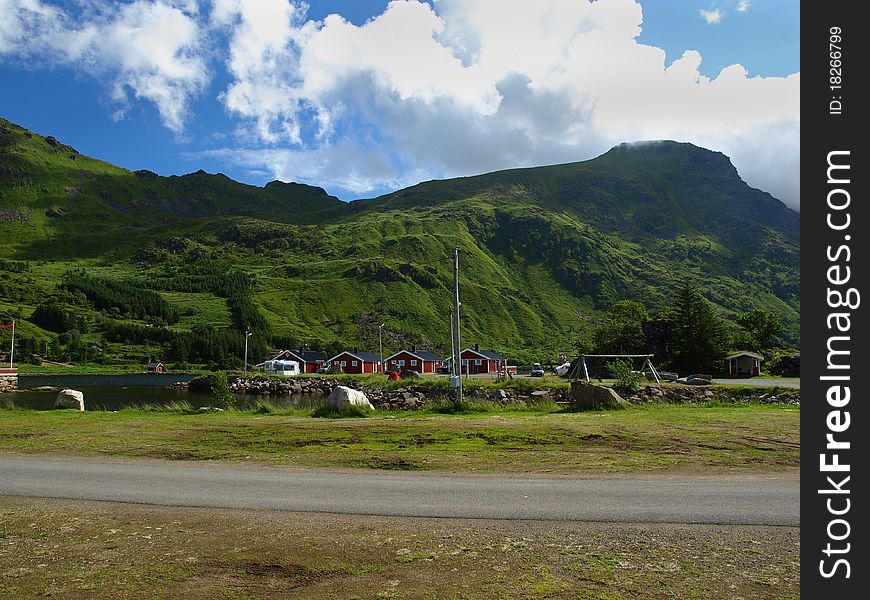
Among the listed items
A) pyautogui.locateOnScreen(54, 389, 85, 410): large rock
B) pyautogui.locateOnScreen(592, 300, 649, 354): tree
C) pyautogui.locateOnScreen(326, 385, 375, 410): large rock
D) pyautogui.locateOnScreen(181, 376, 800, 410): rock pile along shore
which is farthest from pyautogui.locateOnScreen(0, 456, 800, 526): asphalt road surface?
pyautogui.locateOnScreen(592, 300, 649, 354): tree

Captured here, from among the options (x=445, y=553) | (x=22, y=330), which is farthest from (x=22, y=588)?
(x=22, y=330)

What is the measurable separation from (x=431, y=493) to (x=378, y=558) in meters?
3.76

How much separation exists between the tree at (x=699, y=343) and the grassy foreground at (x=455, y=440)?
136 ft

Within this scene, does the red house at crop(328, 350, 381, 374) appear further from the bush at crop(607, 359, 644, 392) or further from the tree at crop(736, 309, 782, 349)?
the bush at crop(607, 359, 644, 392)

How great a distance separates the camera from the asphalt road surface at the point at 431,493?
9211 mm

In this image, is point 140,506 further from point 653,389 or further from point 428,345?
point 428,345

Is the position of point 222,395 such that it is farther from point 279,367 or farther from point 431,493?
point 279,367

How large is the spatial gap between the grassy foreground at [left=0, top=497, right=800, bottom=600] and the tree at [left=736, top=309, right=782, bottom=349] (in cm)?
9070

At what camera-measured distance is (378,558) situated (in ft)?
23.1

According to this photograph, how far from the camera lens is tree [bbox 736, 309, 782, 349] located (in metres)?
89.1

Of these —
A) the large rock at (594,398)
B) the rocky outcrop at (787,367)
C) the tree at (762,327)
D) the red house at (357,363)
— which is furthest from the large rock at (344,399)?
the red house at (357,363)

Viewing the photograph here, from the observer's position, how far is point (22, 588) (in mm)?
6207

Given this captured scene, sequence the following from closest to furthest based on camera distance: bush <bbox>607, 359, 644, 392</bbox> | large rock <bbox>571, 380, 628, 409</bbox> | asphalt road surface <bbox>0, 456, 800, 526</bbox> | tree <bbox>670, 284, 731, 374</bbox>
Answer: asphalt road surface <bbox>0, 456, 800, 526</bbox> < large rock <bbox>571, 380, 628, 409</bbox> < bush <bbox>607, 359, 644, 392</bbox> < tree <bbox>670, 284, 731, 374</bbox>

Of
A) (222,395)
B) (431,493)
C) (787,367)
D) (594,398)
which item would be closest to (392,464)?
(431,493)
